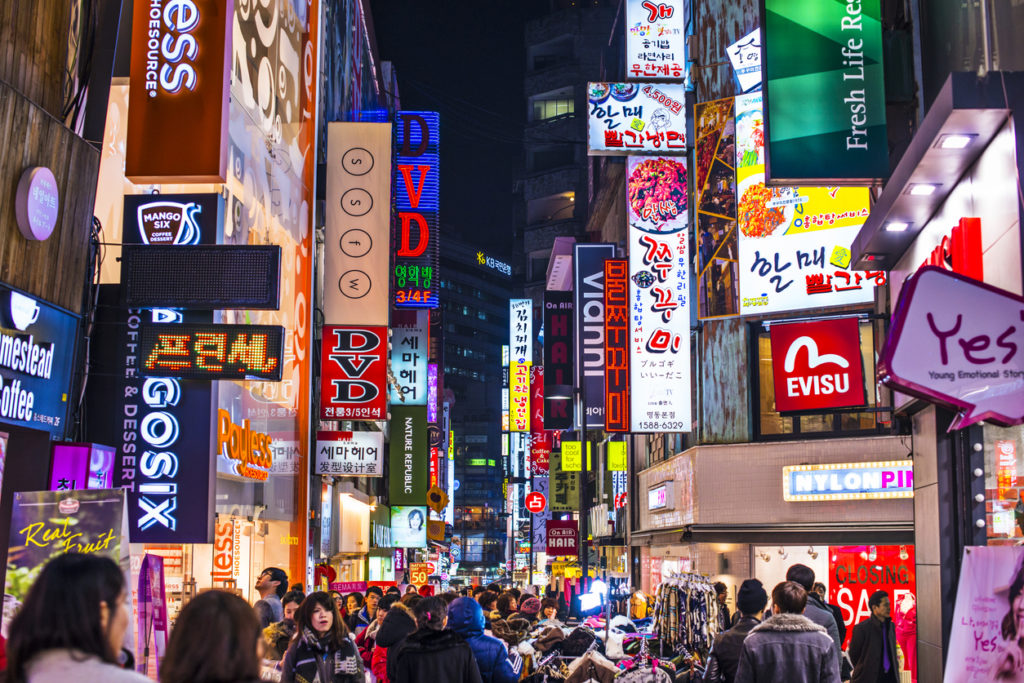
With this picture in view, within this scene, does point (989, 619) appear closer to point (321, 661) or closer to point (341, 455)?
point (321, 661)

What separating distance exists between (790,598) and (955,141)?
11.3 ft

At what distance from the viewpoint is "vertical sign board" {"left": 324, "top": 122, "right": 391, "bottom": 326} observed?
23.5 metres

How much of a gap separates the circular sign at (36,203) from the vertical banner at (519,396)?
51589mm

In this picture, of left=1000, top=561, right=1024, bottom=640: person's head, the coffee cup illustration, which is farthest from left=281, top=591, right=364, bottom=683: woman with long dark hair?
left=1000, top=561, right=1024, bottom=640: person's head

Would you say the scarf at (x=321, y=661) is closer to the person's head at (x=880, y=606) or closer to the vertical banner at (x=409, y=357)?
the person's head at (x=880, y=606)

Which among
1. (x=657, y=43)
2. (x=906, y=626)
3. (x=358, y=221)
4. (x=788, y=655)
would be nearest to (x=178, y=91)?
(x=788, y=655)

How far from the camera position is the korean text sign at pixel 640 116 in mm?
24000

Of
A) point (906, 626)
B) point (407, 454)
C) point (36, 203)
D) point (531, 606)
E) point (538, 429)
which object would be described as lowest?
point (906, 626)

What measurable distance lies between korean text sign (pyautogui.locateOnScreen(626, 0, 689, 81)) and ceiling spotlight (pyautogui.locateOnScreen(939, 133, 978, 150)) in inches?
653

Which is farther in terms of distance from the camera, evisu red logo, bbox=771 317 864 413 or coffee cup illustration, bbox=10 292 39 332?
evisu red logo, bbox=771 317 864 413

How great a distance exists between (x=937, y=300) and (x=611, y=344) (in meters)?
16.3

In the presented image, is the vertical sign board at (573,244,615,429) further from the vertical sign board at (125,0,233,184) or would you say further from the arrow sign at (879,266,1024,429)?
the arrow sign at (879,266,1024,429)

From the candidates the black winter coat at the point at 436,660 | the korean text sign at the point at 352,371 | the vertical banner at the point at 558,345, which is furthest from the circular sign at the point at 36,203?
the vertical banner at the point at 558,345

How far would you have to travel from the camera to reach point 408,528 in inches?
1673
